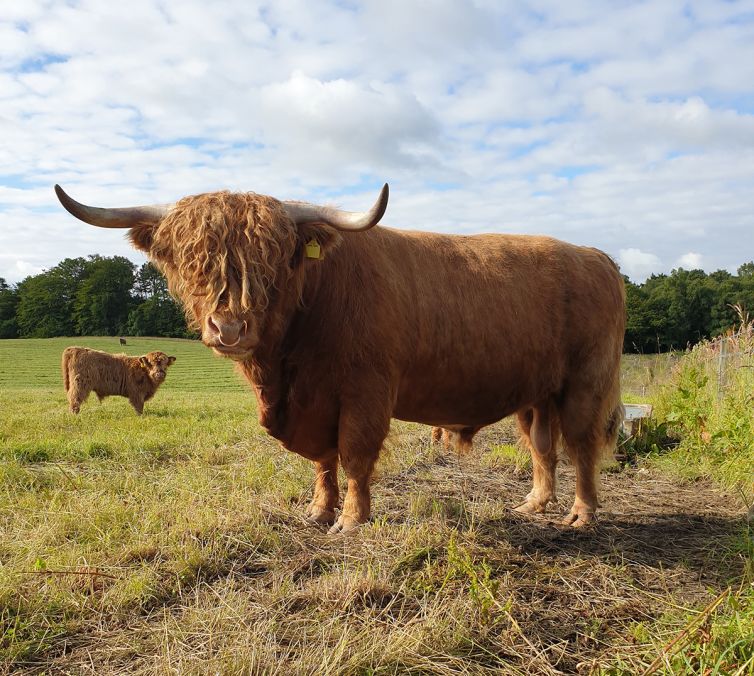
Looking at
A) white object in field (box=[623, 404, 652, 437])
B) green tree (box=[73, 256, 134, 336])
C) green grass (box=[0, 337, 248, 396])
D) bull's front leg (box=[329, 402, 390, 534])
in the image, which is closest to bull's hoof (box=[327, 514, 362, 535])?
bull's front leg (box=[329, 402, 390, 534])

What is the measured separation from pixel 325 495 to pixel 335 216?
1899 mm

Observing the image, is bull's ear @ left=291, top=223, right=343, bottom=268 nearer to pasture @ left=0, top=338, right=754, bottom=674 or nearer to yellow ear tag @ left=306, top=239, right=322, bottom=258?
yellow ear tag @ left=306, top=239, right=322, bottom=258

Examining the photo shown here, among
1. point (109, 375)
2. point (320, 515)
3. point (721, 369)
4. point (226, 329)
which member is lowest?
point (320, 515)

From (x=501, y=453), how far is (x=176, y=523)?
3612mm

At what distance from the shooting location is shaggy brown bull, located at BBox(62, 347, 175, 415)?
11766mm

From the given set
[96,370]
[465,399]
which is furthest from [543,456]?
[96,370]

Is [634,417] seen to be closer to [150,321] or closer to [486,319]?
[486,319]

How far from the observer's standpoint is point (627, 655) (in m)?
2.17

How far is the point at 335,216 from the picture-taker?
3156 millimetres

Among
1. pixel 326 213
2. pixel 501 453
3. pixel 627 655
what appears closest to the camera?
pixel 627 655

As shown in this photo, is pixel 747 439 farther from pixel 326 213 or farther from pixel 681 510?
pixel 326 213

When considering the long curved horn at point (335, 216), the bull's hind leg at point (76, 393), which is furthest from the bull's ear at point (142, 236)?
the bull's hind leg at point (76, 393)

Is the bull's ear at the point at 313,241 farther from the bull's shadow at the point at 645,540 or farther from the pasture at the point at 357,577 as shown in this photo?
the bull's shadow at the point at 645,540

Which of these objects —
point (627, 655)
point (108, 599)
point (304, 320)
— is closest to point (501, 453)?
point (304, 320)
